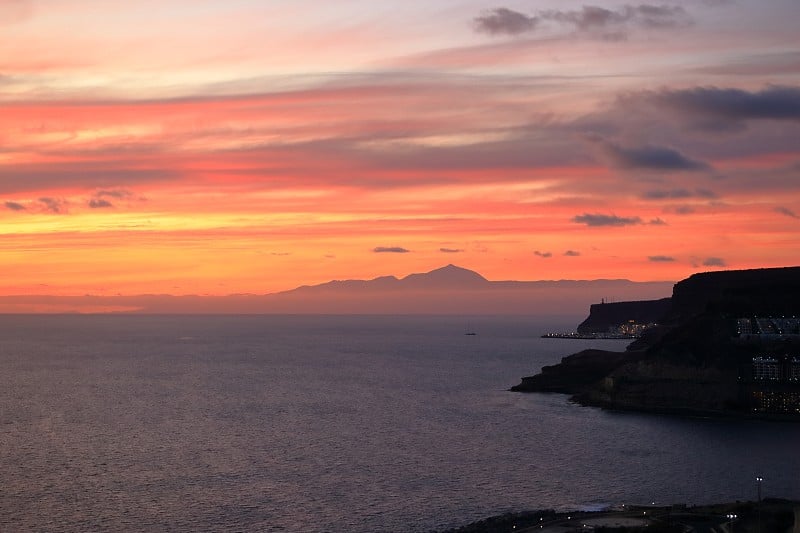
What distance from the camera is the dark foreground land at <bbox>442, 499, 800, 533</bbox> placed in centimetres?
7244

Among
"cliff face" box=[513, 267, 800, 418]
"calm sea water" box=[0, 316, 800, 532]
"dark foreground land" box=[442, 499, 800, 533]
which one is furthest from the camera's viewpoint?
"cliff face" box=[513, 267, 800, 418]

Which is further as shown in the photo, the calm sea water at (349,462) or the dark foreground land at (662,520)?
the calm sea water at (349,462)

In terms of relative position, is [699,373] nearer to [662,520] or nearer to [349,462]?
[349,462]

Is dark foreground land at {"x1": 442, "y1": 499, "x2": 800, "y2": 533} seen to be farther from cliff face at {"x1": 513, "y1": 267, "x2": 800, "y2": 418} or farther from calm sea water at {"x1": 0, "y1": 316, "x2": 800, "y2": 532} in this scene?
cliff face at {"x1": 513, "y1": 267, "x2": 800, "y2": 418}

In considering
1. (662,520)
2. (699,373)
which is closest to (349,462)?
(662,520)

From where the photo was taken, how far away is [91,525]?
3246 inches

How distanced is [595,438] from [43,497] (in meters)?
69.4

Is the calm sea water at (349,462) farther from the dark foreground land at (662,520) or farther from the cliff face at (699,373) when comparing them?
the cliff face at (699,373)

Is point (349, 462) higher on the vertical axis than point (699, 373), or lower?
lower

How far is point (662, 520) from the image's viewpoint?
76188mm

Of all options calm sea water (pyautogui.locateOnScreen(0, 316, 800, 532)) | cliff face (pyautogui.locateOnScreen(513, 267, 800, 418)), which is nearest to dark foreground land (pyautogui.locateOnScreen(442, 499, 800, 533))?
calm sea water (pyautogui.locateOnScreen(0, 316, 800, 532))

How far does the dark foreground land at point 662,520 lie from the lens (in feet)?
238

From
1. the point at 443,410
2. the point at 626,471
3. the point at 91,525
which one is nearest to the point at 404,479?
the point at 626,471

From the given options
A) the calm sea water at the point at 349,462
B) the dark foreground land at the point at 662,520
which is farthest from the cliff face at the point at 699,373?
the dark foreground land at the point at 662,520
